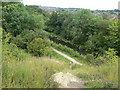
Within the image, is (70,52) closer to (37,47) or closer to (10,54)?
(37,47)

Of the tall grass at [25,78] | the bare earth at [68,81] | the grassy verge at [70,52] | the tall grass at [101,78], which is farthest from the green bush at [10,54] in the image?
the grassy verge at [70,52]

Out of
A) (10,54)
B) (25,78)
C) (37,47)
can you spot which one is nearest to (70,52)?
(37,47)

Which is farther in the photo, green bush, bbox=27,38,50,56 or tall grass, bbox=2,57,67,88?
green bush, bbox=27,38,50,56

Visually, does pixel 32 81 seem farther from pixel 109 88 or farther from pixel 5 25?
pixel 5 25

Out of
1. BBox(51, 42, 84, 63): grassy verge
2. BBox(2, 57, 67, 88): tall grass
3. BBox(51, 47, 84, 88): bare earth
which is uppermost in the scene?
BBox(2, 57, 67, 88): tall grass

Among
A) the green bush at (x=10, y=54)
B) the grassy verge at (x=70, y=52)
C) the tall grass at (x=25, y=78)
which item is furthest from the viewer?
the grassy verge at (x=70, y=52)

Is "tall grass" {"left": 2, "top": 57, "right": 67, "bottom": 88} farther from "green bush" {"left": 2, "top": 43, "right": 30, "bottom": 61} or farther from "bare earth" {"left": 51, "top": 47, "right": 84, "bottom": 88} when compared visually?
"green bush" {"left": 2, "top": 43, "right": 30, "bottom": 61}

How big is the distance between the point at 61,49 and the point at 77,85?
20.2 meters

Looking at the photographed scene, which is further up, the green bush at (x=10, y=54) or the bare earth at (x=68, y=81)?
the green bush at (x=10, y=54)

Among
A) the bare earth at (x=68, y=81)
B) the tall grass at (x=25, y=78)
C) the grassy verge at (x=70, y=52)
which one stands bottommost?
the grassy verge at (x=70, y=52)

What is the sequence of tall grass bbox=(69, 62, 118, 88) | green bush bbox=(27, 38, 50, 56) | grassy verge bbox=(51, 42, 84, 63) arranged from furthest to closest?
grassy verge bbox=(51, 42, 84, 63) → green bush bbox=(27, 38, 50, 56) → tall grass bbox=(69, 62, 118, 88)

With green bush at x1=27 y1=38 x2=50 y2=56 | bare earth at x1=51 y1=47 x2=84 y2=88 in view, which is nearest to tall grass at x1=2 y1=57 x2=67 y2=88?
bare earth at x1=51 y1=47 x2=84 y2=88

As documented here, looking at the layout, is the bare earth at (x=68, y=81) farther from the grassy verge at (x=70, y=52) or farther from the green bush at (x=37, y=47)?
the grassy verge at (x=70, y=52)

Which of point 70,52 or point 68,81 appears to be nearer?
point 68,81
